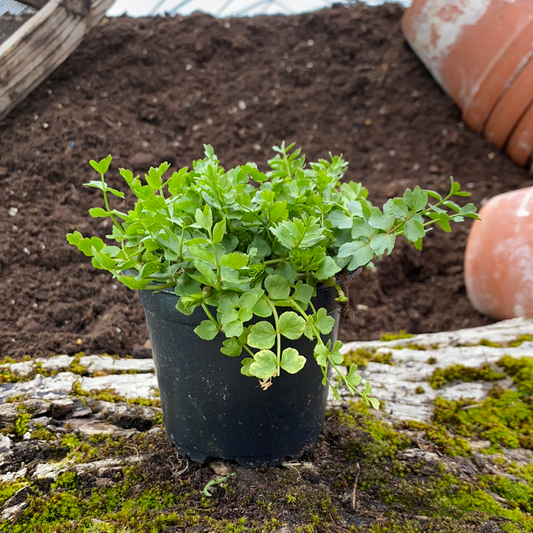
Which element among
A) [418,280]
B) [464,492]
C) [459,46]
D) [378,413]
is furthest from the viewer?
[459,46]

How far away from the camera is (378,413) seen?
5.20 ft

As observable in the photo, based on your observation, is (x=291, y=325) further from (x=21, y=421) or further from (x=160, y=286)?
(x=21, y=421)

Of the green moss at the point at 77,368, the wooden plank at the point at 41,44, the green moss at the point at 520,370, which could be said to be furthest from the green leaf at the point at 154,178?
the wooden plank at the point at 41,44

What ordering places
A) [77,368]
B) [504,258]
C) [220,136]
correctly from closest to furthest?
1. [77,368]
2. [504,258]
3. [220,136]

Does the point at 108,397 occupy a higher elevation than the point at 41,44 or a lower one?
lower

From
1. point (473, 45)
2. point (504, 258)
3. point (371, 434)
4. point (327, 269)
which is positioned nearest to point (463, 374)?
point (371, 434)

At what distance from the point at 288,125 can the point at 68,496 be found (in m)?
3.07

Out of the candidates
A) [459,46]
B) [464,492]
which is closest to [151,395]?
[464,492]

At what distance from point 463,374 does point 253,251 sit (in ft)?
3.96

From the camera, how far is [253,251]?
3.14 feet

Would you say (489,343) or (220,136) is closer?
(489,343)

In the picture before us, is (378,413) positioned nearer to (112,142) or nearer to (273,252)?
(273,252)

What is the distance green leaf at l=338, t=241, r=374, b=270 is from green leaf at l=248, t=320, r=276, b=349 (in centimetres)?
22

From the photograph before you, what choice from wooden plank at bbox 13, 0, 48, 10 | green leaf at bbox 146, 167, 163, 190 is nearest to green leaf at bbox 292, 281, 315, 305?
green leaf at bbox 146, 167, 163, 190
